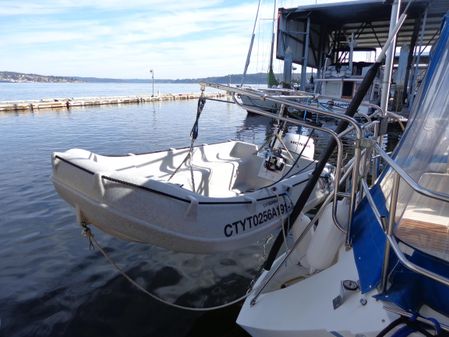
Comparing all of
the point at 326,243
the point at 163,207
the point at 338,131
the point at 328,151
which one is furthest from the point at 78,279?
the point at 338,131

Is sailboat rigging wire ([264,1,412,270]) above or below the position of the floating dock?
above

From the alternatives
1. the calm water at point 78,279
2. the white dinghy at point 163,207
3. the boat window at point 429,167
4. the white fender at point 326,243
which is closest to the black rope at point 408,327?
the boat window at point 429,167

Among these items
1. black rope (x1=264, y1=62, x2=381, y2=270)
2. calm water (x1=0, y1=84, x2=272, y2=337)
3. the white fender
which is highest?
black rope (x1=264, y1=62, x2=381, y2=270)

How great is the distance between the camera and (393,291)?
2143 millimetres

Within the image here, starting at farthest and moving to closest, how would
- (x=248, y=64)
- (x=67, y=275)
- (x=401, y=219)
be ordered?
(x=248, y=64) → (x=67, y=275) → (x=401, y=219)

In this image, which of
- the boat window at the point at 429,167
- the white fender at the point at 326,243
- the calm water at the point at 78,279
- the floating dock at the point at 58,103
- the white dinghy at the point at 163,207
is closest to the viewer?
the boat window at the point at 429,167

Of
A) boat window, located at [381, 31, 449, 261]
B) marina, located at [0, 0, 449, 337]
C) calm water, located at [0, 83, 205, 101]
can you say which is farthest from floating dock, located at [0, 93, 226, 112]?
boat window, located at [381, 31, 449, 261]

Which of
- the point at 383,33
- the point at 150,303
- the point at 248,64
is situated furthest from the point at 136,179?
the point at 383,33

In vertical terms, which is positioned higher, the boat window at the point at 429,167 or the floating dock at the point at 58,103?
the boat window at the point at 429,167

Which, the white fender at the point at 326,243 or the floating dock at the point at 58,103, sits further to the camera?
the floating dock at the point at 58,103

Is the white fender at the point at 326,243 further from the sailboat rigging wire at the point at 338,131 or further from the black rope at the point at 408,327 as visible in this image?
the black rope at the point at 408,327

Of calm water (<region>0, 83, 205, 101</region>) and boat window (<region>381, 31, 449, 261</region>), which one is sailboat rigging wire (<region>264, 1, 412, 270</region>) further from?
calm water (<region>0, 83, 205, 101</region>)

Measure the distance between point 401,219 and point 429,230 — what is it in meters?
0.18

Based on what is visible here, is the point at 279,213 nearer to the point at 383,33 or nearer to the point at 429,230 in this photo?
the point at 429,230
